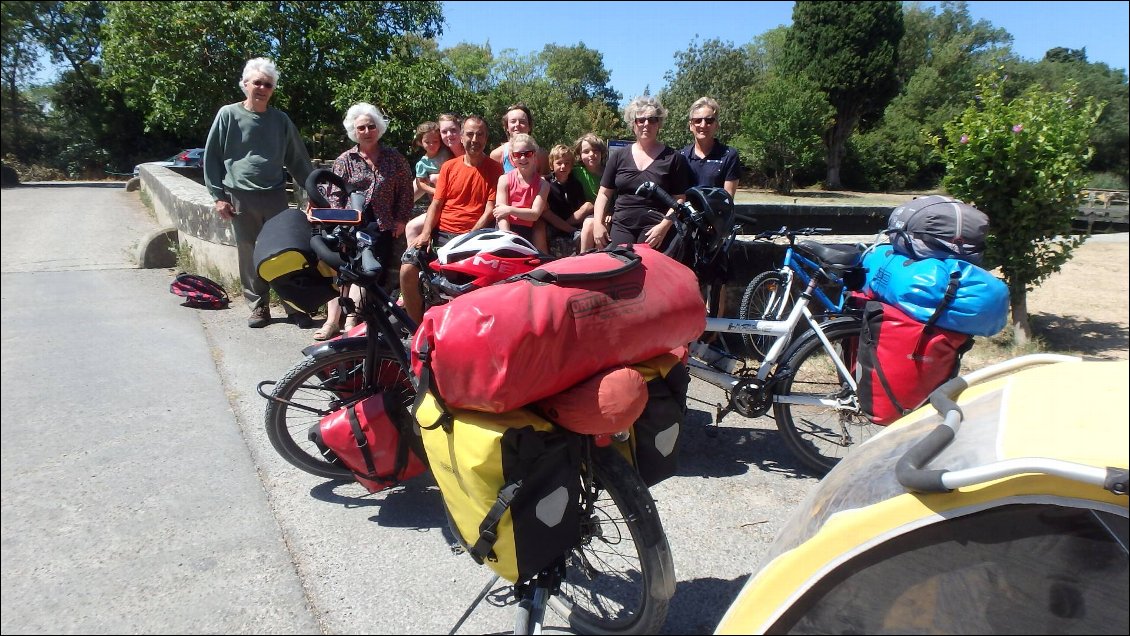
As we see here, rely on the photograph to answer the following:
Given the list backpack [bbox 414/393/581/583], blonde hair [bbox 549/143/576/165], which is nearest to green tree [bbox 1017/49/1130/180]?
blonde hair [bbox 549/143/576/165]

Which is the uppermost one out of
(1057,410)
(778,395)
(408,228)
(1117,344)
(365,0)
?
(365,0)

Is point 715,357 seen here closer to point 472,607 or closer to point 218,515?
point 472,607

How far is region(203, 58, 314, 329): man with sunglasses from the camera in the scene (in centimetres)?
552

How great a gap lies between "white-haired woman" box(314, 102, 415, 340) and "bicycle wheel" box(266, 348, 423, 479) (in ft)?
5.25

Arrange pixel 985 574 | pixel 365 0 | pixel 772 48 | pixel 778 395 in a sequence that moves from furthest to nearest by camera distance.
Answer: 1. pixel 772 48
2. pixel 365 0
3. pixel 778 395
4. pixel 985 574

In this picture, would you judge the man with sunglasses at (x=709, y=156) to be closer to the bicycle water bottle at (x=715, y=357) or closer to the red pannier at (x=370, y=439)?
the bicycle water bottle at (x=715, y=357)

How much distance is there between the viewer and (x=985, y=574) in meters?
1.31

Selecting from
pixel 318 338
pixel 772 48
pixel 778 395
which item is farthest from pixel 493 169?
pixel 772 48

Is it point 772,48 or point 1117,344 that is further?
point 772,48

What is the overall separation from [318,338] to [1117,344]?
7.05 meters

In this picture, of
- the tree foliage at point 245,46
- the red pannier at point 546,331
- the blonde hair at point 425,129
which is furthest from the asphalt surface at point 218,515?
the tree foliage at point 245,46

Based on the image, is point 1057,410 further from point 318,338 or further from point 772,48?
point 772,48

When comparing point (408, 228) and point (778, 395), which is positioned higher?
point (408, 228)

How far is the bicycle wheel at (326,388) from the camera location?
10.8ft
